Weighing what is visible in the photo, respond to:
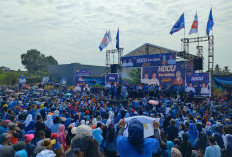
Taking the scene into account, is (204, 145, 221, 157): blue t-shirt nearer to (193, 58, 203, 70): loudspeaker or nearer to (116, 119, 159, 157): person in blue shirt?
(116, 119, 159, 157): person in blue shirt

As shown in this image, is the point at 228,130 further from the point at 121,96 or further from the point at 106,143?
the point at 121,96

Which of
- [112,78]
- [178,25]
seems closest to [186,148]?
[178,25]

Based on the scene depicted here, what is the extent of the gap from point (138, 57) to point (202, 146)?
2331 cm

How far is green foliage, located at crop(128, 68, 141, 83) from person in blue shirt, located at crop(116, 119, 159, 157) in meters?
33.7

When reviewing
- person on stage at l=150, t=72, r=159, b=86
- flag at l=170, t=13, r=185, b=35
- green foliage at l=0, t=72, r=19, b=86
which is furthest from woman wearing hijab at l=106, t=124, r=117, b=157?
green foliage at l=0, t=72, r=19, b=86

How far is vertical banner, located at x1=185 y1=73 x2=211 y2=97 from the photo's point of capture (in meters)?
21.0

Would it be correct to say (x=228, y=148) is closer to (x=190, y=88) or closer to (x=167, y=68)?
(x=190, y=88)

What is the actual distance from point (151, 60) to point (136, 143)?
81.3 feet

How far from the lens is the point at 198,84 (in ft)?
70.7

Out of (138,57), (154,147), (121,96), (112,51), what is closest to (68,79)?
(112,51)

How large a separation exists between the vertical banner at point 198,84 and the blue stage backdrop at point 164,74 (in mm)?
1417

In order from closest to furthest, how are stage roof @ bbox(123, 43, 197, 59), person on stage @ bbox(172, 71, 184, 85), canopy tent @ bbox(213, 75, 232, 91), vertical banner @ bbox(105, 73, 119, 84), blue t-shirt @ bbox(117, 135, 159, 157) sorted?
blue t-shirt @ bbox(117, 135, 159, 157) < canopy tent @ bbox(213, 75, 232, 91) < person on stage @ bbox(172, 71, 184, 85) < vertical banner @ bbox(105, 73, 119, 84) < stage roof @ bbox(123, 43, 197, 59)

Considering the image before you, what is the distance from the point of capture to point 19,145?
13.7ft

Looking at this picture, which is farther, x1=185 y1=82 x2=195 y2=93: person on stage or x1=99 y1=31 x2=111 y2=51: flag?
x1=99 y1=31 x2=111 y2=51: flag
